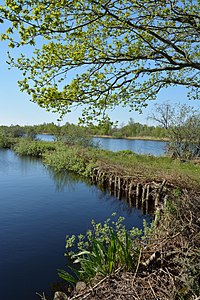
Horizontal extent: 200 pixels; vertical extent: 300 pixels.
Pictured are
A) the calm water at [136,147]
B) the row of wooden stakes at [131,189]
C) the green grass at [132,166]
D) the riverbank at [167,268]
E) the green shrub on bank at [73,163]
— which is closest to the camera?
the riverbank at [167,268]

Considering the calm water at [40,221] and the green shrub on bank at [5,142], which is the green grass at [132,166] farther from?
the green shrub on bank at [5,142]

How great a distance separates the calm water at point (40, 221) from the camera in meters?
6.03

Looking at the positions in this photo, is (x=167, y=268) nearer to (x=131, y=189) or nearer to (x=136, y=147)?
(x=131, y=189)

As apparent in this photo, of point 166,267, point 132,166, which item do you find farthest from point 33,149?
point 166,267

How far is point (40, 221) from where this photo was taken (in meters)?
9.62

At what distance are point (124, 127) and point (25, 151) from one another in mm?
32777

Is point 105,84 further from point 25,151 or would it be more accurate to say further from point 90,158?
point 25,151

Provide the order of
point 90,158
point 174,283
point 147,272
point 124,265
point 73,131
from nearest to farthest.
Answer: point 174,283 → point 147,272 → point 124,265 → point 90,158 → point 73,131

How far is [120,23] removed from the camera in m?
6.68

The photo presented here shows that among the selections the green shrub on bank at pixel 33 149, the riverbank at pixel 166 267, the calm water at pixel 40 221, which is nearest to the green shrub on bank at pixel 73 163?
the calm water at pixel 40 221

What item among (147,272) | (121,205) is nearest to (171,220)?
(147,272)

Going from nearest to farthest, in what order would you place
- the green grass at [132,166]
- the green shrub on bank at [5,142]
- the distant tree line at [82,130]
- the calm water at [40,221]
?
1. the calm water at [40,221]
2. the green grass at [132,166]
3. the distant tree line at [82,130]
4. the green shrub on bank at [5,142]

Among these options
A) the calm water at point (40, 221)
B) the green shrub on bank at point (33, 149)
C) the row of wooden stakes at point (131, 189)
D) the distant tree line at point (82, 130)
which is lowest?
the calm water at point (40, 221)

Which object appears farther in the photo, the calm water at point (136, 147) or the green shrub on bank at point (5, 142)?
the green shrub on bank at point (5, 142)
